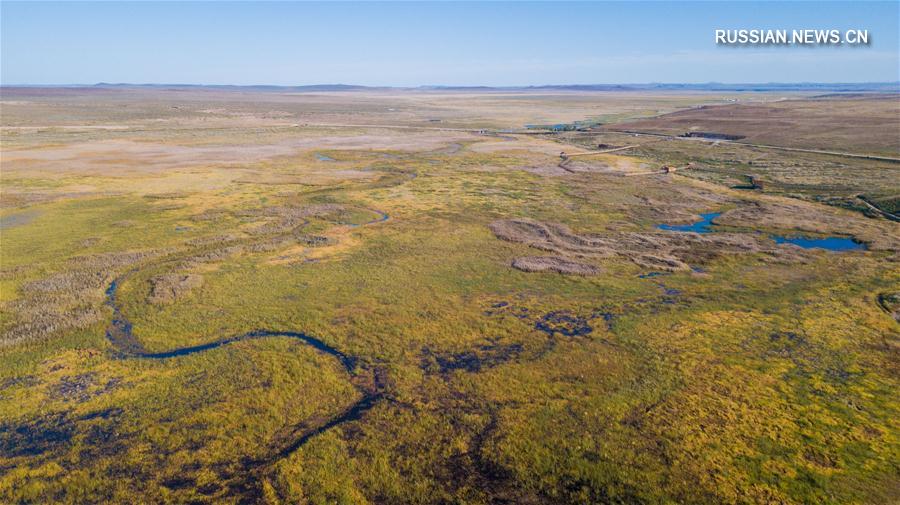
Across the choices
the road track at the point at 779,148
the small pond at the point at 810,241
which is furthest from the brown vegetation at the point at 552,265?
the road track at the point at 779,148

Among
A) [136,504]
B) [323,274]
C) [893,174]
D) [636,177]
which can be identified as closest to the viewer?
A: [136,504]

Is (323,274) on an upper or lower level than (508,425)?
upper

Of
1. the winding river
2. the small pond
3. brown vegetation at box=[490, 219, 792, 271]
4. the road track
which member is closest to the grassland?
the winding river

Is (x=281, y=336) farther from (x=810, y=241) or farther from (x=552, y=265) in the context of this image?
(x=810, y=241)

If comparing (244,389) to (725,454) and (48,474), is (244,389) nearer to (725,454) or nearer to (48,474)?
(48,474)

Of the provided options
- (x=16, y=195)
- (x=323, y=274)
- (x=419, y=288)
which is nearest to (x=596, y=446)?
(x=419, y=288)

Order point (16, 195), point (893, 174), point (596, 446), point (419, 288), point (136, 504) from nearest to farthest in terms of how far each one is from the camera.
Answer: point (136, 504) < point (596, 446) < point (419, 288) < point (16, 195) < point (893, 174)

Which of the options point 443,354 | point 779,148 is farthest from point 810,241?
point 779,148

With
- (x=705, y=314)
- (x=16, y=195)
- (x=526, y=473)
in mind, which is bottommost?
(x=526, y=473)

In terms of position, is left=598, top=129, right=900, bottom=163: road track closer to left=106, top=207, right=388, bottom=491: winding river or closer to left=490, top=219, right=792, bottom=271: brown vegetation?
left=490, top=219, right=792, bottom=271: brown vegetation

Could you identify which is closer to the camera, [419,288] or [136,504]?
[136,504]
